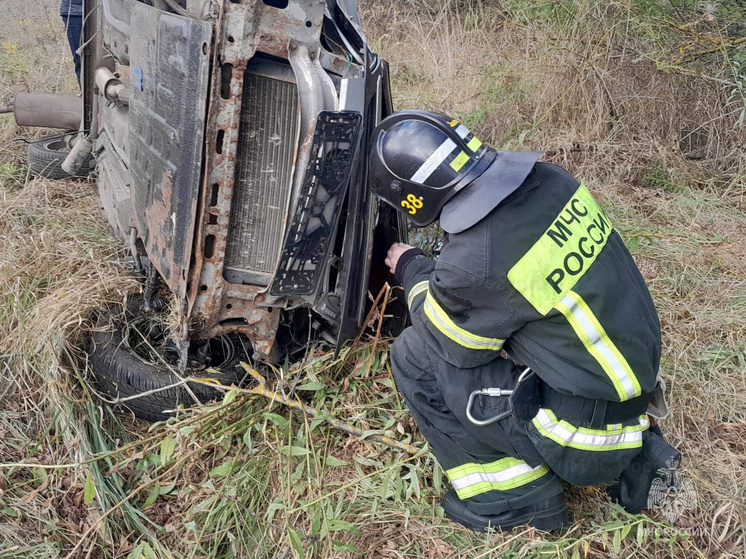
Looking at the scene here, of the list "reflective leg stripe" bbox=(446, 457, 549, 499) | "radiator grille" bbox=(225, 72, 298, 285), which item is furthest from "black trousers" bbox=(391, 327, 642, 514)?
"radiator grille" bbox=(225, 72, 298, 285)

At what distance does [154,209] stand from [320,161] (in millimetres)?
878

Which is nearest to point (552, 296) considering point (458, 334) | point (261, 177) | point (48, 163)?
point (458, 334)

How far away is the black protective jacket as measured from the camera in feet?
6.09

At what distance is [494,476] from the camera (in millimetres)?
2252

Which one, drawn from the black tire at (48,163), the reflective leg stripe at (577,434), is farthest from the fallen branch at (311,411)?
the black tire at (48,163)

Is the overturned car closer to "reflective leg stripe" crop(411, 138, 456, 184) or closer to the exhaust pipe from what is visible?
"reflective leg stripe" crop(411, 138, 456, 184)

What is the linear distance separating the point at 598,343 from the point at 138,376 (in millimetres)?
1949

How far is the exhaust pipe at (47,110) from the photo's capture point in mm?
4418

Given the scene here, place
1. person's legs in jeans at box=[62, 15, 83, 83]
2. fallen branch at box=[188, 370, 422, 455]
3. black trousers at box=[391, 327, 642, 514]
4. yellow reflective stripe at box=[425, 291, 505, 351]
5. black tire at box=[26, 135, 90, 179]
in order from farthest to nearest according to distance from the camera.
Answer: person's legs in jeans at box=[62, 15, 83, 83]
black tire at box=[26, 135, 90, 179]
fallen branch at box=[188, 370, 422, 455]
black trousers at box=[391, 327, 642, 514]
yellow reflective stripe at box=[425, 291, 505, 351]

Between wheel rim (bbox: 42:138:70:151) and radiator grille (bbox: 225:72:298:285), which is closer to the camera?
radiator grille (bbox: 225:72:298:285)

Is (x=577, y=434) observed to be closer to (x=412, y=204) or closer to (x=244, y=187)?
(x=412, y=204)

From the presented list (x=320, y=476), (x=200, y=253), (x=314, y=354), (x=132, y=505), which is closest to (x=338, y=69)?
(x=200, y=253)

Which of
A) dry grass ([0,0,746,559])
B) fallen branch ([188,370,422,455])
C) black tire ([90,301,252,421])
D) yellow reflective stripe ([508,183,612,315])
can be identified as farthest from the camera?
black tire ([90,301,252,421])

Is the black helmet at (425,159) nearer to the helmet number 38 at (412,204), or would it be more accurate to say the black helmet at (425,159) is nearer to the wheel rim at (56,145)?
the helmet number 38 at (412,204)
